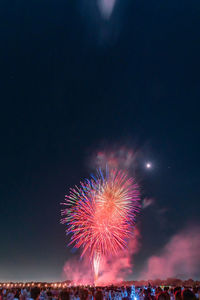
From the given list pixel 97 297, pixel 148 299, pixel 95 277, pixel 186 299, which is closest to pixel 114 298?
pixel 97 297

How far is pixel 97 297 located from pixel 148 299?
327 cm

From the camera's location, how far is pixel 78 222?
146 ft

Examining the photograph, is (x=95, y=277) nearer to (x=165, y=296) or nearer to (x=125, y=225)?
(x=125, y=225)

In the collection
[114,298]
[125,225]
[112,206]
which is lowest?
[114,298]

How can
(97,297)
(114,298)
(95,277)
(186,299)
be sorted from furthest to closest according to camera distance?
(95,277) → (114,298) → (97,297) → (186,299)

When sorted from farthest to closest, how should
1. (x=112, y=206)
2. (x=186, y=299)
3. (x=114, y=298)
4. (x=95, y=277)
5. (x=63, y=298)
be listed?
(x=95, y=277)
(x=112, y=206)
(x=114, y=298)
(x=63, y=298)
(x=186, y=299)

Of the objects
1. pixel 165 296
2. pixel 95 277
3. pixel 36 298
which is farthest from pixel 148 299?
pixel 95 277

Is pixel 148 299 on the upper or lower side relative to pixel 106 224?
lower

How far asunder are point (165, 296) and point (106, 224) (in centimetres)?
3418

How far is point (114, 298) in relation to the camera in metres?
21.1

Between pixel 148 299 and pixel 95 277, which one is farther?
pixel 95 277

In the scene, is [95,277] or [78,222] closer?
[78,222]

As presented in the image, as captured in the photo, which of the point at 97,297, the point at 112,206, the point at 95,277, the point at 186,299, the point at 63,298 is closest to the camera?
the point at 186,299

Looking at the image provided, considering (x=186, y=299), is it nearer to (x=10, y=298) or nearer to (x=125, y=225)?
(x=10, y=298)
